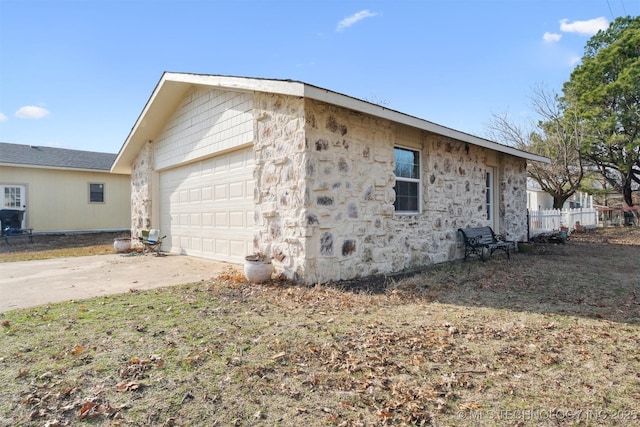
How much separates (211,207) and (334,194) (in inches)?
169

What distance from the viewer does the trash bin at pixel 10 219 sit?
15.0 m

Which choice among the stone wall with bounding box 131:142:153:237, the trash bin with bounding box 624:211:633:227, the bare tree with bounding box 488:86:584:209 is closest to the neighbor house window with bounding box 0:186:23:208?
the stone wall with bounding box 131:142:153:237

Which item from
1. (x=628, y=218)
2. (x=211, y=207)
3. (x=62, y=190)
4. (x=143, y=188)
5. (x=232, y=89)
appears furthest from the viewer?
(x=628, y=218)

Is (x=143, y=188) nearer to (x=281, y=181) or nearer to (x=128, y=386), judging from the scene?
(x=281, y=181)

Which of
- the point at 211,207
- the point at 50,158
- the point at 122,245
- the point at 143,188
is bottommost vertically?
the point at 122,245

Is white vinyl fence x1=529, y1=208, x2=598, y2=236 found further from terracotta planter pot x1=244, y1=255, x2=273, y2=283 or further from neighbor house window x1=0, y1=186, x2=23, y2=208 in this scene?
neighbor house window x1=0, y1=186, x2=23, y2=208

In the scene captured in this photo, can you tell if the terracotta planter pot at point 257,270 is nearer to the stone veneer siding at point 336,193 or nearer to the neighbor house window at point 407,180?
the stone veneer siding at point 336,193

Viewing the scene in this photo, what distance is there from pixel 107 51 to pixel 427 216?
31.2 feet

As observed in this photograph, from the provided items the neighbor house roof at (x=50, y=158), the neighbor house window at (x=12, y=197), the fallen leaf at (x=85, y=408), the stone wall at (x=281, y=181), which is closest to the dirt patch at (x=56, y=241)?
the neighbor house window at (x=12, y=197)

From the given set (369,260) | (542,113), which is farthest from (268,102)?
(542,113)

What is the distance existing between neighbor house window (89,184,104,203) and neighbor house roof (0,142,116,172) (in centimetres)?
104

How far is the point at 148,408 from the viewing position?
2379 millimetres

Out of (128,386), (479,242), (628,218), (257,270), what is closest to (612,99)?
(628,218)

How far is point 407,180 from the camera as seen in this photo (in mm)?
7898
